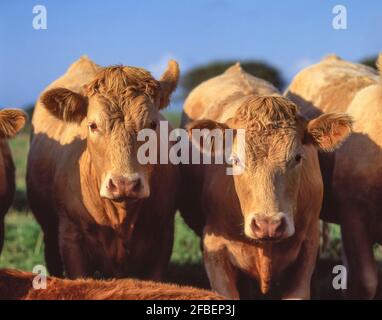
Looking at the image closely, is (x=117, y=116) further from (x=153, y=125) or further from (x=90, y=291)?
(x=90, y=291)

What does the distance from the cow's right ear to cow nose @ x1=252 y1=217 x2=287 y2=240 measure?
1.96 m

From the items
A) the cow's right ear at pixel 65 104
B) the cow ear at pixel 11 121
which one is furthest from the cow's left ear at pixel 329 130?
the cow ear at pixel 11 121

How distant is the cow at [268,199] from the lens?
7.28m

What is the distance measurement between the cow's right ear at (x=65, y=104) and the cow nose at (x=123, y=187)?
3.26ft

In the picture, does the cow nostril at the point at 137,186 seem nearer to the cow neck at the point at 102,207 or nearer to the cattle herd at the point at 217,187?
the cattle herd at the point at 217,187

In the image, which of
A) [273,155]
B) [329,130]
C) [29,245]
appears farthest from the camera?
[29,245]

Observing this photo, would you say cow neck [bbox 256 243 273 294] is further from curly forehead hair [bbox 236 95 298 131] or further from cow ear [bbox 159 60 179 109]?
cow ear [bbox 159 60 179 109]

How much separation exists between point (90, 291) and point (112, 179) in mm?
1639

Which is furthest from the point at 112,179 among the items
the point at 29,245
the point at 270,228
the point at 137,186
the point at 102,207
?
the point at 29,245

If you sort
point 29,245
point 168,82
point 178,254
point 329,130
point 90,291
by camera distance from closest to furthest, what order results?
point 90,291
point 329,130
point 168,82
point 178,254
point 29,245

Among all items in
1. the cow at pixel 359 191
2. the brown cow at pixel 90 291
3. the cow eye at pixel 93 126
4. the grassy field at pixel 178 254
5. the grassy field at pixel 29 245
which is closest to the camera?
the brown cow at pixel 90 291

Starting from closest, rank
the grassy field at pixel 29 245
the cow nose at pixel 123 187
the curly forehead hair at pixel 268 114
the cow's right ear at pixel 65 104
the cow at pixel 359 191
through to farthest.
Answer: the cow nose at pixel 123 187 → the curly forehead hair at pixel 268 114 → the cow's right ear at pixel 65 104 → the cow at pixel 359 191 → the grassy field at pixel 29 245

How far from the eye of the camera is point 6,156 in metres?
9.41

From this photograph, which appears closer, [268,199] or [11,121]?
[268,199]
